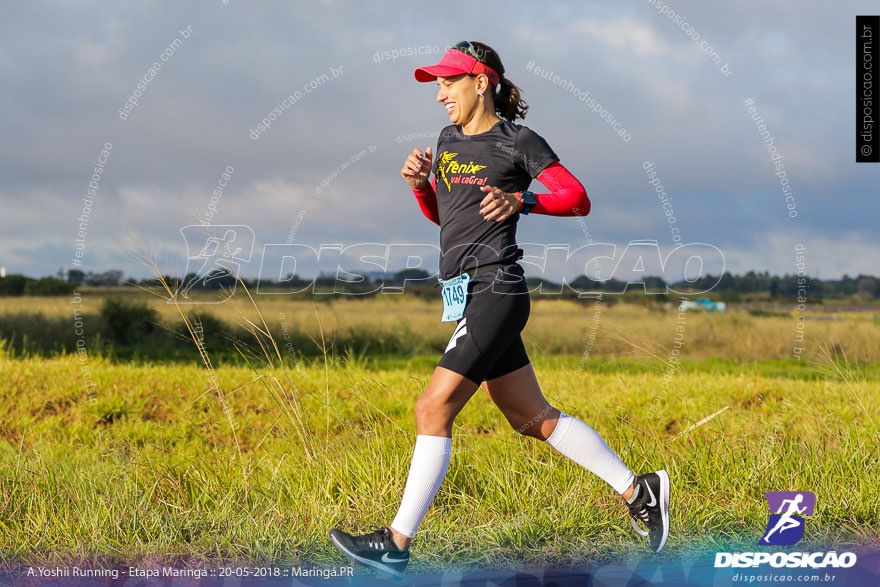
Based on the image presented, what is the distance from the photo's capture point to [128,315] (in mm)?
14516

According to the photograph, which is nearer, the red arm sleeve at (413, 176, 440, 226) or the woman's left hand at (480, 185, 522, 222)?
the woman's left hand at (480, 185, 522, 222)

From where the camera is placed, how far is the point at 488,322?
11.8ft

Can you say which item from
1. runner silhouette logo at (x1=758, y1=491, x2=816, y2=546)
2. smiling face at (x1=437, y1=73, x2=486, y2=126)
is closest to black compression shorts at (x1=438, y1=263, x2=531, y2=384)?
smiling face at (x1=437, y1=73, x2=486, y2=126)

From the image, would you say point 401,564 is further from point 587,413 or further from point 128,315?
point 128,315

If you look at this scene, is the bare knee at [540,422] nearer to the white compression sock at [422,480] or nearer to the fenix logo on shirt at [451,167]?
the white compression sock at [422,480]

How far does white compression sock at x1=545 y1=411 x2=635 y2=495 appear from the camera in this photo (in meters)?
4.04

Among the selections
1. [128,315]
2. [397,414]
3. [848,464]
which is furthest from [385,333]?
[848,464]

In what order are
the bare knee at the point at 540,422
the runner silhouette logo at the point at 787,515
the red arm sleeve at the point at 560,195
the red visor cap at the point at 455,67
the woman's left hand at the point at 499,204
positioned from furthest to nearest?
the runner silhouette logo at the point at 787,515, the bare knee at the point at 540,422, the red visor cap at the point at 455,67, the red arm sleeve at the point at 560,195, the woman's left hand at the point at 499,204

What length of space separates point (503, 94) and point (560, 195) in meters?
0.76

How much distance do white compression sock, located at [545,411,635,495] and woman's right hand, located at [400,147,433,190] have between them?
1.47 metres

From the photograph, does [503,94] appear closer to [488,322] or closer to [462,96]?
[462,96]

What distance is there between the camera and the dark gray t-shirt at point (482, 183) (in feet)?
12.1

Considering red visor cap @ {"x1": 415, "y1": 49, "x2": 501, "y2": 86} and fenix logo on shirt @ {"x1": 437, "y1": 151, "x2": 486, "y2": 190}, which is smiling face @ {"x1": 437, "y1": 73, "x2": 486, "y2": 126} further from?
fenix logo on shirt @ {"x1": 437, "y1": 151, "x2": 486, "y2": 190}

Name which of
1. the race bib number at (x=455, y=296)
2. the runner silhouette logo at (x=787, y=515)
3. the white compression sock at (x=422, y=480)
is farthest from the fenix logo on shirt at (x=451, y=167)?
the runner silhouette logo at (x=787, y=515)
